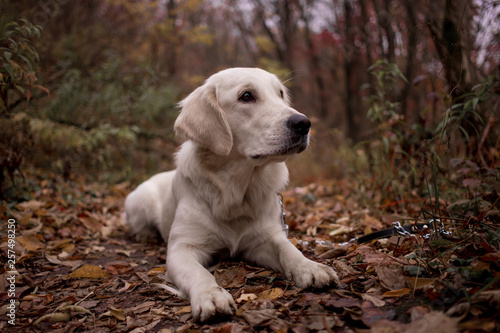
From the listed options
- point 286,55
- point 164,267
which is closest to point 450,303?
point 164,267

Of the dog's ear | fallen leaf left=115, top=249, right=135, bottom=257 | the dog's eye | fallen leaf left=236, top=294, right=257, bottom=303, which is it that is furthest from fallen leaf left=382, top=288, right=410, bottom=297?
fallen leaf left=115, top=249, right=135, bottom=257

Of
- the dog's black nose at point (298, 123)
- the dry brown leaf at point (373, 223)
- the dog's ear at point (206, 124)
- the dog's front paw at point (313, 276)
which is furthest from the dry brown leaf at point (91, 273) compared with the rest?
the dry brown leaf at point (373, 223)

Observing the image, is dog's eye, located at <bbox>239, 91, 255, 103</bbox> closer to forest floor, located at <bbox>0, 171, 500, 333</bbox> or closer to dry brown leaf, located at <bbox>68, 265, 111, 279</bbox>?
forest floor, located at <bbox>0, 171, 500, 333</bbox>

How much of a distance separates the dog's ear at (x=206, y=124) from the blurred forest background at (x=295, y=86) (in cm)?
81

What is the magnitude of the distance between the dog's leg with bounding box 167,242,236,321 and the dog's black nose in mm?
1079

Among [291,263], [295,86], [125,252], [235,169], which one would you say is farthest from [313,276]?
[295,86]

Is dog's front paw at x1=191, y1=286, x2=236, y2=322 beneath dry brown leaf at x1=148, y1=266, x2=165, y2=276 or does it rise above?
above

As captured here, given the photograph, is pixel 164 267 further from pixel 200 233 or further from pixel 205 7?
pixel 205 7

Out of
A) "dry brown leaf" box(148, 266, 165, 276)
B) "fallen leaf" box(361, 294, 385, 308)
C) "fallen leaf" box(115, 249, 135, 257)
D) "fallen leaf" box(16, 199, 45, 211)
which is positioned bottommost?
"fallen leaf" box(115, 249, 135, 257)

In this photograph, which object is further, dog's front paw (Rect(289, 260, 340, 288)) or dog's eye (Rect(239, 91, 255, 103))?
dog's eye (Rect(239, 91, 255, 103))

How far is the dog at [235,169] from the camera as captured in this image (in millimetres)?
2314

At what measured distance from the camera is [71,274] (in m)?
2.46

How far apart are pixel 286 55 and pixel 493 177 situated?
380 inches

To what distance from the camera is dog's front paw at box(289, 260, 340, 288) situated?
193cm
